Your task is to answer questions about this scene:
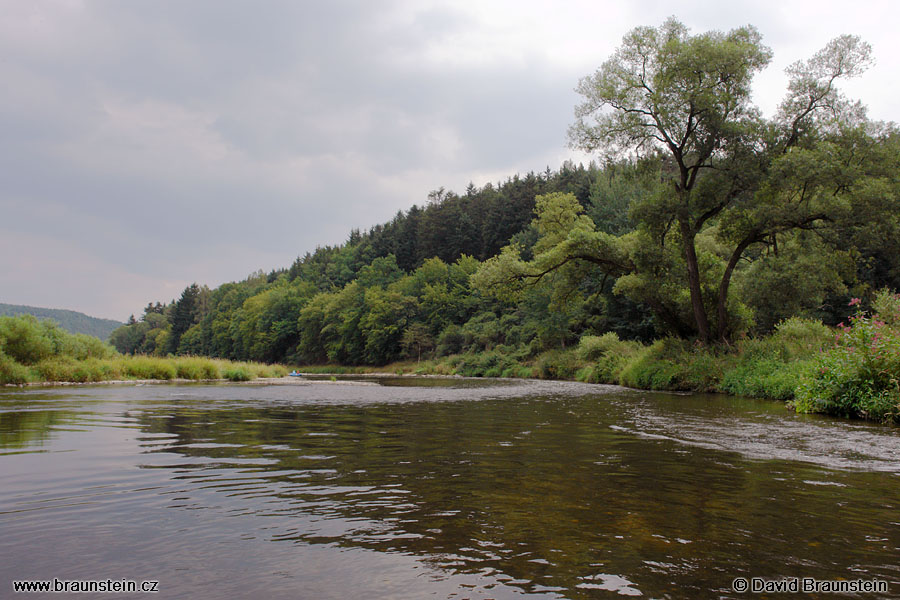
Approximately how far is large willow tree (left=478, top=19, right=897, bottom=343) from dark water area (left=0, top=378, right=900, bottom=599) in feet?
52.5

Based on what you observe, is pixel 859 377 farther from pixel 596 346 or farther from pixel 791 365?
pixel 596 346

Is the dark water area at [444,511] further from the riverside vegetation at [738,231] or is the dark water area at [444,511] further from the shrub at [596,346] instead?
the shrub at [596,346]

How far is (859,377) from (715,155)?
48.5ft

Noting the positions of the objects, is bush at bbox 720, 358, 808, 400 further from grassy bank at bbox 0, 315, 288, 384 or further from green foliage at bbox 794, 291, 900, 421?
grassy bank at bbox 0, 315, 288, 384

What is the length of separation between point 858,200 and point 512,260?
1400cm

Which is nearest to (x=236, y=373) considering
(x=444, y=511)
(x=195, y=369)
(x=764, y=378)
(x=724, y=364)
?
(x=195, y=369)

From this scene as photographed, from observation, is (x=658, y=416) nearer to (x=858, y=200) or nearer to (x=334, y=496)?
(x=334, y=496)

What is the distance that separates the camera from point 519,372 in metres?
49.5

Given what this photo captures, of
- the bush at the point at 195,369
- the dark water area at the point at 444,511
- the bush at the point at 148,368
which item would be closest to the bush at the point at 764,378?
the dark water area at the point at 444,511

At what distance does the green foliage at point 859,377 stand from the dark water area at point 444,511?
A: 2860 mm

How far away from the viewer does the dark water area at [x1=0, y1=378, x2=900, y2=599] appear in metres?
2.79

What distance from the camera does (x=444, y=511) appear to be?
13.2ft

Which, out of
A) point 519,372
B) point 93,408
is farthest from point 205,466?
point 519,372

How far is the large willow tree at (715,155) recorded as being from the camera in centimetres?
2072
